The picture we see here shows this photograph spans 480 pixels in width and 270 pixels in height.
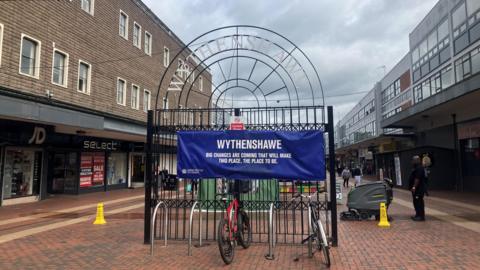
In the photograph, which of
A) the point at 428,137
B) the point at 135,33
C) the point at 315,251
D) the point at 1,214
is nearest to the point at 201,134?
the point at 315,251

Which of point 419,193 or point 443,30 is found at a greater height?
point 443,30

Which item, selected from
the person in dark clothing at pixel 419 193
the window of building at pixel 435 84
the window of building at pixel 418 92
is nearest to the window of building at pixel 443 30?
the window of building at pixel 435 84

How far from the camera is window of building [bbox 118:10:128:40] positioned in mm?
22562

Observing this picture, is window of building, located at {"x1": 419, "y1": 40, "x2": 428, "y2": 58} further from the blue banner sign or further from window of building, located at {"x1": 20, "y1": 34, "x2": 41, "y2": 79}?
window of building, located at {"x1": 20, "y1": 34, "x2": 41, "y2": 79}

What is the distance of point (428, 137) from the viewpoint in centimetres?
2619

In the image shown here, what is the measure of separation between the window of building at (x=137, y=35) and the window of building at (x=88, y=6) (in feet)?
15.5

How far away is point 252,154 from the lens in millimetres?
7672

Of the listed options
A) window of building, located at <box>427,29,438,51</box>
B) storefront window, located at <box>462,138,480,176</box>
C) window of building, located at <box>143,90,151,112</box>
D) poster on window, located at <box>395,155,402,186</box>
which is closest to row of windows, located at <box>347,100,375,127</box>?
window of building, located at <box>427,29,438,51</box>

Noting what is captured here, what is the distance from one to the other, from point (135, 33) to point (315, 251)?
69.4 feet

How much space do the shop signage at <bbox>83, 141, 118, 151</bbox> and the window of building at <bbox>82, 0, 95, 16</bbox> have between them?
22.0 feet

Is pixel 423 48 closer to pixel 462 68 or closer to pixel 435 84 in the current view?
pixel 435 84

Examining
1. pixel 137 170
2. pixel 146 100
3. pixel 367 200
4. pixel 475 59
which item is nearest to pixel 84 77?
pixel 146 100

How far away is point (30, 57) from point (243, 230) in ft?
40.9

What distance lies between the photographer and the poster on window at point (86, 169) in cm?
2019
